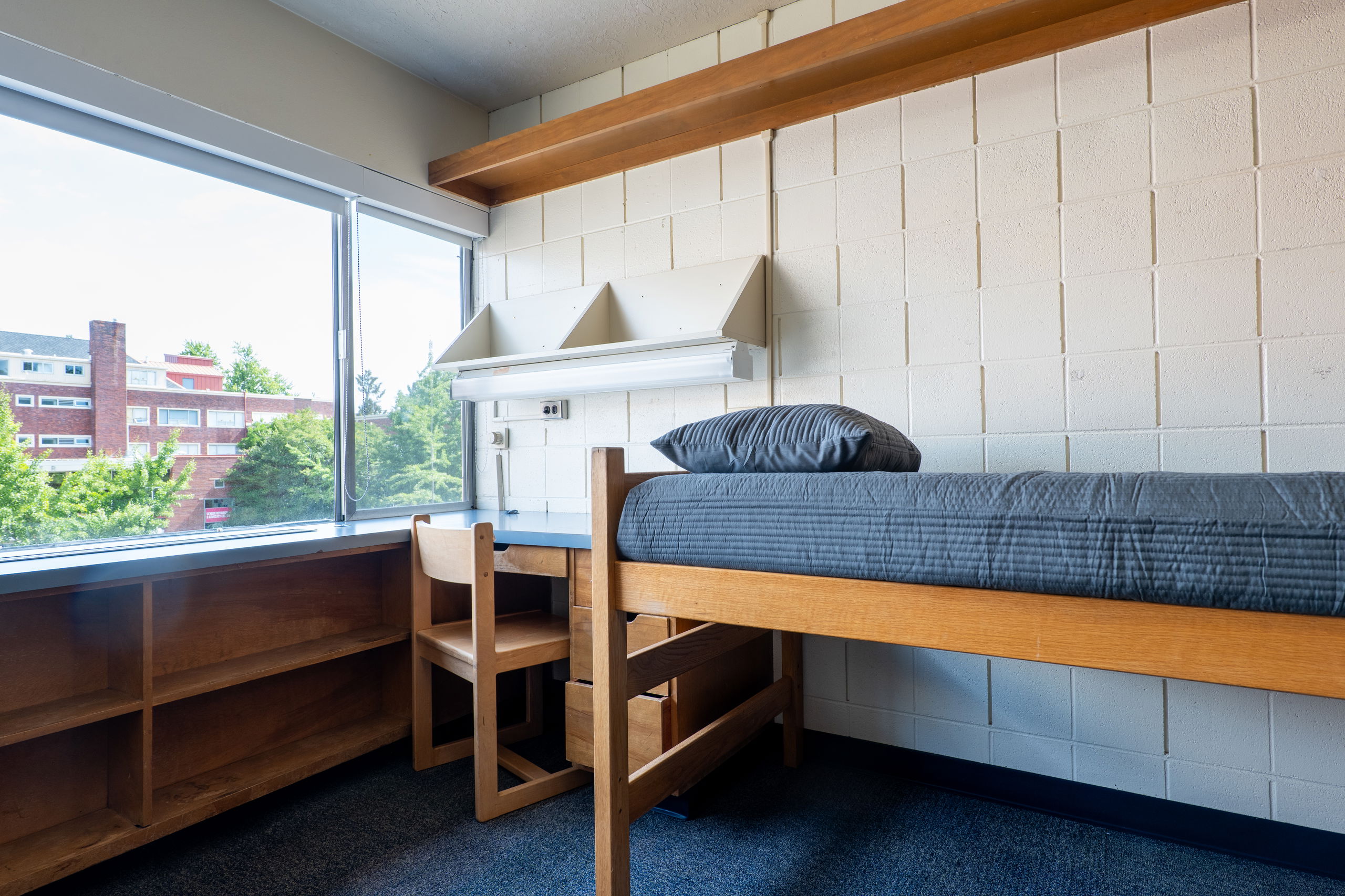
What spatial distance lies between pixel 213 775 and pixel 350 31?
7.96 ft

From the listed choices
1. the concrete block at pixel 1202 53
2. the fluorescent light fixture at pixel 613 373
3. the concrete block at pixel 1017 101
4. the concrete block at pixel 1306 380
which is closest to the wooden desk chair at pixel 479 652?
the fluorescent light fixture at pixel 613 373

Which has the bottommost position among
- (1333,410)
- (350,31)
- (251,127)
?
(1333,410)

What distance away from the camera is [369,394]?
260 cm

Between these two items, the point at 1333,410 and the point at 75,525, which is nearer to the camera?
the point at 1333,410

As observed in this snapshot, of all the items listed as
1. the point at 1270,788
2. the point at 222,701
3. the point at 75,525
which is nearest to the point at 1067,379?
the point at 1270,788

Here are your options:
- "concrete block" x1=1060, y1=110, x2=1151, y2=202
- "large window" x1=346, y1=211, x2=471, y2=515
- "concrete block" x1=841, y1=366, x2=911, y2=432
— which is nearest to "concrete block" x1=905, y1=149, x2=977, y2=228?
"concrete block" x1=1060, y1=110, x2=1151, y2=202

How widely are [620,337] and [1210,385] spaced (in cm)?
180

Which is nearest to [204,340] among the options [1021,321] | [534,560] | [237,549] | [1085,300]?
[237,549]

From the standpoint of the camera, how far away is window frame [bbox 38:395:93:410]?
177 centimetres

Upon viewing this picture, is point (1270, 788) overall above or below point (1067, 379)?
below

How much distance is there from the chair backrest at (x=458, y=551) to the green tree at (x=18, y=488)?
92 cm

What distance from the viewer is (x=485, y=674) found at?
1839mm

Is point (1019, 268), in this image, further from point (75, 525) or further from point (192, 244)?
point (75, 525)

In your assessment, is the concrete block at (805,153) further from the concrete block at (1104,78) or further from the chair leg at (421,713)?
the chair leg at (421,713)
